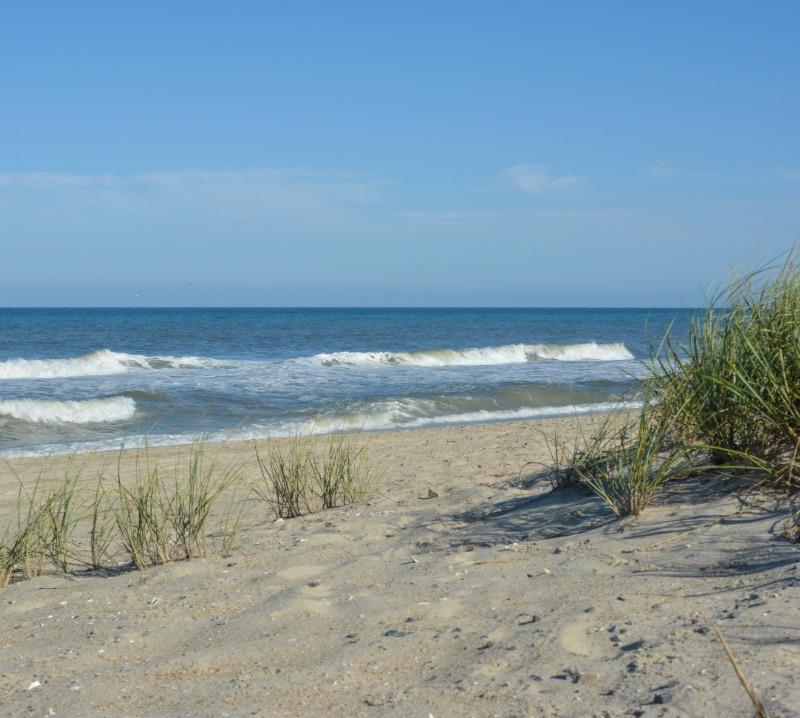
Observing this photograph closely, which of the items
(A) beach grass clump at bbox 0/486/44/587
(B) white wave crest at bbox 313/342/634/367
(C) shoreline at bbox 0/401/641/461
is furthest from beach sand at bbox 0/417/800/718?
(B) white wave crest at bbox 313/342/634/367

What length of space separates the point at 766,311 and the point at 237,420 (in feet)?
32.5

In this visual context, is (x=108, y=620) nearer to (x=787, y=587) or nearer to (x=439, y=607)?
(x=439, y=607)

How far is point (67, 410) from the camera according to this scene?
14430 mm

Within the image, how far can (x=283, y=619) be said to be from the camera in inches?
141

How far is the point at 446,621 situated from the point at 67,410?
12.4m

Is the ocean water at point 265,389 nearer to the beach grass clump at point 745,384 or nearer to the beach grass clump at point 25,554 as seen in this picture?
the beach grass clump at point 745,384

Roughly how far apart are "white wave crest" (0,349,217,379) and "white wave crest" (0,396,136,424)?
356 inches

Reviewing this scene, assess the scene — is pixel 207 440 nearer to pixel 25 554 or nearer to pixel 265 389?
pixel 265 389

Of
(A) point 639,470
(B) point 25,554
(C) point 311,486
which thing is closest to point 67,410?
(C) point 311,486

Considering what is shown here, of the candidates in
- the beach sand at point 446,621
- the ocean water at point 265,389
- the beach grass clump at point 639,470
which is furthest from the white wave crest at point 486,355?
the beach sand at point 446,621

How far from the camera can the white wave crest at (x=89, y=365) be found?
24.1 metres

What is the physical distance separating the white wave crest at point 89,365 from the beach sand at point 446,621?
67.2 ft

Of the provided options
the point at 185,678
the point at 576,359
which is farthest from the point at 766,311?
the point at 576,359

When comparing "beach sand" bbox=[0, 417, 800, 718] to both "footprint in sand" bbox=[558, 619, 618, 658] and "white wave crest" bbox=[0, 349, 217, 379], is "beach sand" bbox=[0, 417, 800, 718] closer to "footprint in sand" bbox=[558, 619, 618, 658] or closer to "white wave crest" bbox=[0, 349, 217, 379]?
"footprint in sand" bbox=[558, 619, 618, 658]
